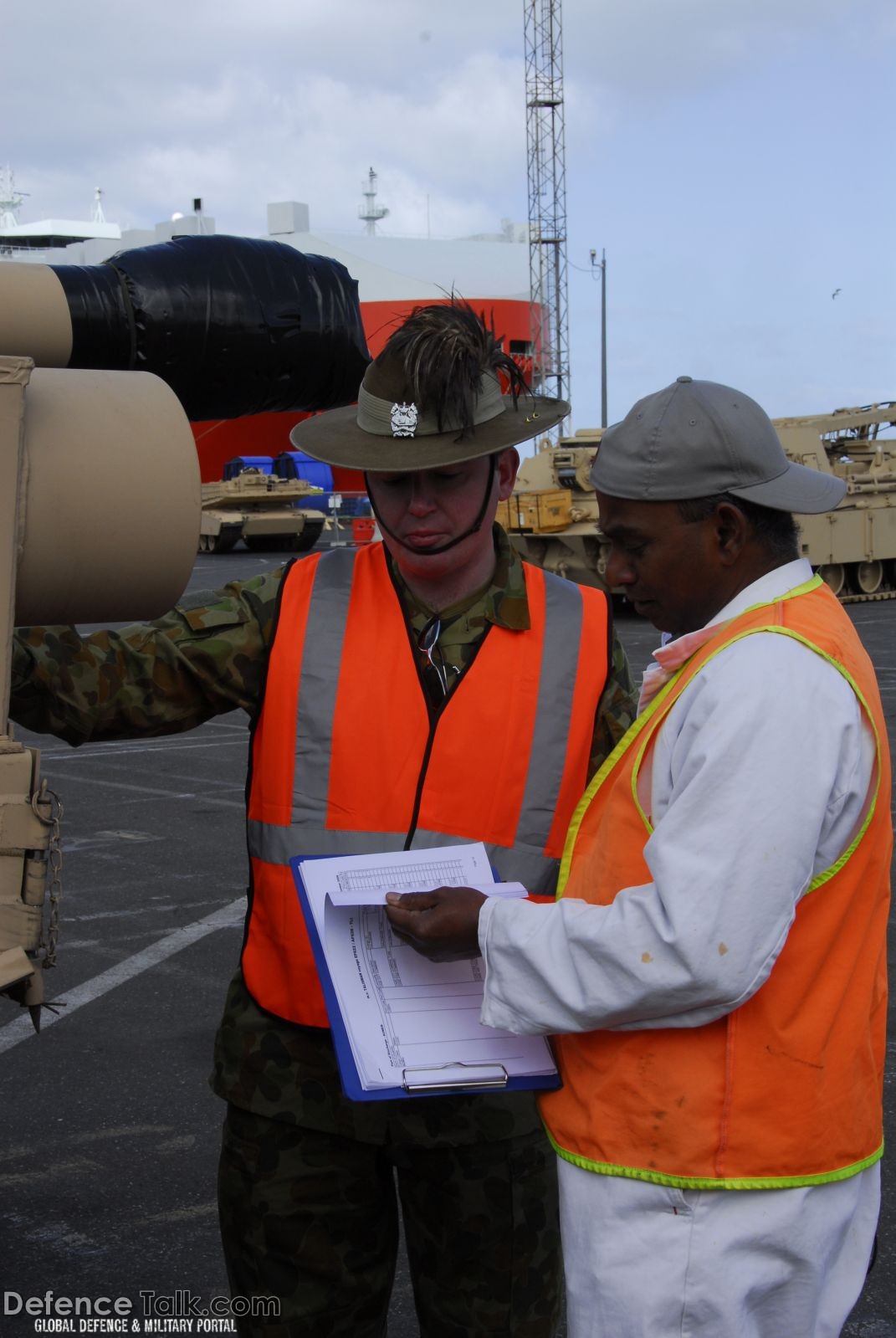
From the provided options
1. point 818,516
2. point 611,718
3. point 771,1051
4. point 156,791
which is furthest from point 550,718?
point 818,516

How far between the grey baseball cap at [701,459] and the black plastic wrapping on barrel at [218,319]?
1.95ft

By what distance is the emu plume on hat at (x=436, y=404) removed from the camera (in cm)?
248

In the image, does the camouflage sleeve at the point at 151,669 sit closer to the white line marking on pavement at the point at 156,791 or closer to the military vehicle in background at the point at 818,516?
the white line marking on pavement at the point at 156,791

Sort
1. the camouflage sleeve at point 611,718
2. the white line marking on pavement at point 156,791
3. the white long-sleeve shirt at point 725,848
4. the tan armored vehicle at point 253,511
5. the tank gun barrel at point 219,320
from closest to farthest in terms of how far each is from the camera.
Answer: the white long-sleeve shirt at point 725,848
the tank gun barrel at point 219,320
the camouflage sleeve at point 611,718
the white line marking on pavement at point 156,791
the tan armored vehicle at point 253,511

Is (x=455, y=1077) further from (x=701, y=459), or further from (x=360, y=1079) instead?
(x=701, y=459)

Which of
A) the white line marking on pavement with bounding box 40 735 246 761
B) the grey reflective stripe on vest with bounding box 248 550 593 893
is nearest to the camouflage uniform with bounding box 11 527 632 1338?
the grey reflective stripe on vest with bounding box 248 550 593 893

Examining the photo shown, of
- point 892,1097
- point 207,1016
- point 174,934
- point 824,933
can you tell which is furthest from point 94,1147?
point 824,933

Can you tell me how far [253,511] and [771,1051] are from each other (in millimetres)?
31164

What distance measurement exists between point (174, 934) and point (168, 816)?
2.43 meters

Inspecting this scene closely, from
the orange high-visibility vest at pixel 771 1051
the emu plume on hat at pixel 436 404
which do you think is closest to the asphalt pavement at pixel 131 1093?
the orange high-visibility vest at pixel 771 1051

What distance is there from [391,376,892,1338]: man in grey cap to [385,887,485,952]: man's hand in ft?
0.06

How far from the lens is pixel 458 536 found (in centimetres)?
253

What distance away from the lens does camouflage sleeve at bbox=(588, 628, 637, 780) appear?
258 cm

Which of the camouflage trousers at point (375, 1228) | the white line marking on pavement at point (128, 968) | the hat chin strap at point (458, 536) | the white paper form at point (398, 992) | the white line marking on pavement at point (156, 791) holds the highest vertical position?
the hat chin strap at point (458, 536)
